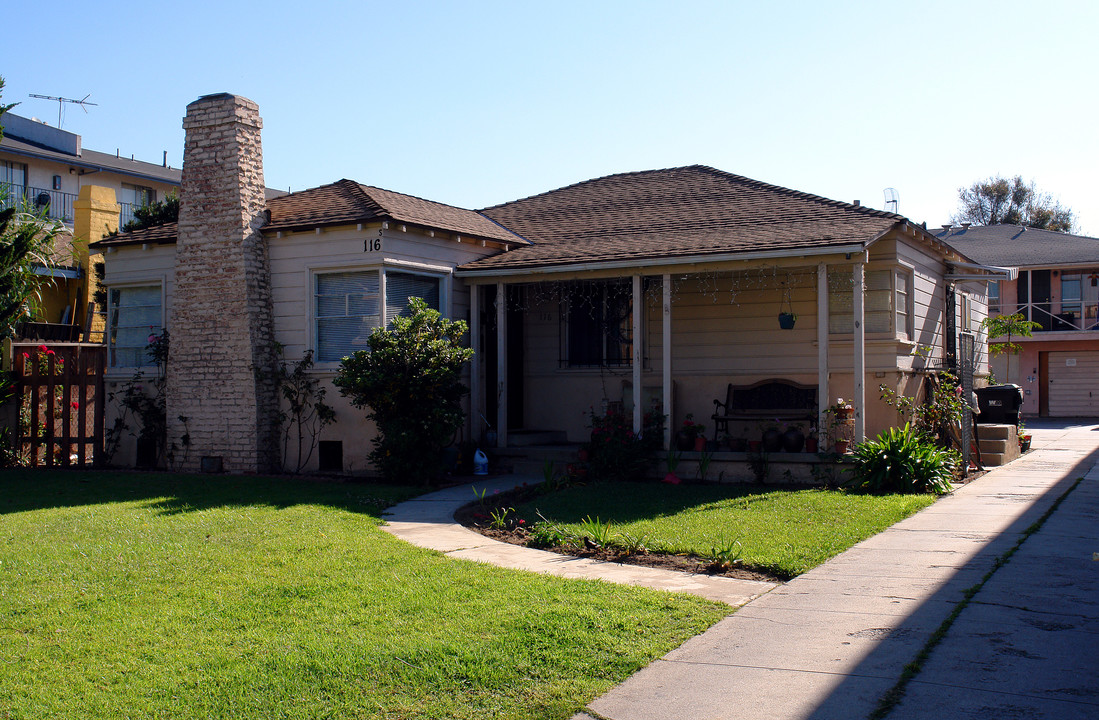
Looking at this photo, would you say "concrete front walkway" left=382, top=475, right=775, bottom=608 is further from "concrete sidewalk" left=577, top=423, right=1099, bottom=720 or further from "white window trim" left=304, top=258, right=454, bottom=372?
"white window trim" left=304, top=258, right=454, bottom=372

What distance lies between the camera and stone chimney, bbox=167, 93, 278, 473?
1309cm

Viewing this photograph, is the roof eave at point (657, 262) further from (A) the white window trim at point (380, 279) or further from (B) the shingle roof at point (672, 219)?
(A) the white window trim at point (380, 279)

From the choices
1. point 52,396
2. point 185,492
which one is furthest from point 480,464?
point 52,396

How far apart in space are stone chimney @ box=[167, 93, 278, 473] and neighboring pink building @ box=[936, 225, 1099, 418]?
2554 cm

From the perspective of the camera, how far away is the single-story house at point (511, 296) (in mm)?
12812

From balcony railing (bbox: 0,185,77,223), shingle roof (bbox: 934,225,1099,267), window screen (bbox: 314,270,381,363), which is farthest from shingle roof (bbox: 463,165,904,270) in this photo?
balcony railing (bbox: 0,185,77,223)

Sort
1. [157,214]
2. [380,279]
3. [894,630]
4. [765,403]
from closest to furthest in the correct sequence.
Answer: [894,630] < [380,279] < [765,403] < [157,214]

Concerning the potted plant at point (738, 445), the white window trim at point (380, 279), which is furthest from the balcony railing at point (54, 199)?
the potted plant at point (738, 445)

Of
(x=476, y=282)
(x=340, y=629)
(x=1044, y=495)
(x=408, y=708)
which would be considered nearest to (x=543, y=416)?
(x=476, y=282)

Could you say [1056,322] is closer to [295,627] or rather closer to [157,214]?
[157,214]

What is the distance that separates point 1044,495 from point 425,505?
23.2 feet

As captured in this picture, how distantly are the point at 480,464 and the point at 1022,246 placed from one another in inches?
1081

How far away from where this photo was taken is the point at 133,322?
14977 millimetres

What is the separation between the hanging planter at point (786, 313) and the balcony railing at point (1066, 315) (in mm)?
20977
